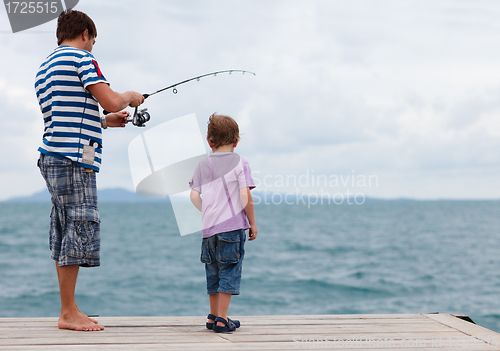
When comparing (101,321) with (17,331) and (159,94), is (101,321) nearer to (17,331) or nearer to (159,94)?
(17,331)

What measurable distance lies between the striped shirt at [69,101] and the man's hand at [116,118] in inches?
9.1

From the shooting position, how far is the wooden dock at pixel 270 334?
2.19m

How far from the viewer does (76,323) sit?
2498mm

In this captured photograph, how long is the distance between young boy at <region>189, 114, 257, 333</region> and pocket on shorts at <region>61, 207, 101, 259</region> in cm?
55

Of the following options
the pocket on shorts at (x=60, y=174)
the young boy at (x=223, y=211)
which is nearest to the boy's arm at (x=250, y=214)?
the young boy at (x=223, y=211)

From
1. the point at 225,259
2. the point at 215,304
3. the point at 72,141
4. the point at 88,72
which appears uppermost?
the point at 88,72

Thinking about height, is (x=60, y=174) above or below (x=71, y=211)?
above

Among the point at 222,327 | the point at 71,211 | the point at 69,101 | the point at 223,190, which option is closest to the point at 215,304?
the point at 222,327

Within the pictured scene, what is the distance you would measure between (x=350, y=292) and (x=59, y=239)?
1486 centimetres

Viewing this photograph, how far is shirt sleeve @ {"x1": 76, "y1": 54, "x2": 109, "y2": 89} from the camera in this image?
2.31 metres

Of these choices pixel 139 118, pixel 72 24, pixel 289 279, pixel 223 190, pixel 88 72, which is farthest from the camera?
pixel 289 279

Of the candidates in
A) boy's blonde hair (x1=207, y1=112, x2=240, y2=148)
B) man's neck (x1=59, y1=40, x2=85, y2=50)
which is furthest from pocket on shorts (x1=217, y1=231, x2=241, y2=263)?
man's neck (x1=59, y1=40, x2=85, y2=50)

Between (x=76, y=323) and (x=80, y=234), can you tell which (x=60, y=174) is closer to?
(x=80, y=234)

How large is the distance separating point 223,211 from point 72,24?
4.09 ft
